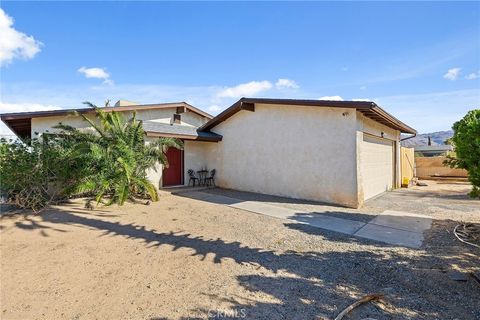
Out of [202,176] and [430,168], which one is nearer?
[202,176]

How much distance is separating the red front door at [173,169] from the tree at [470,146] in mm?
12053

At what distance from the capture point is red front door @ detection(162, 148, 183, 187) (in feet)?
46.3

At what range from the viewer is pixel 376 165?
12492 millimetres

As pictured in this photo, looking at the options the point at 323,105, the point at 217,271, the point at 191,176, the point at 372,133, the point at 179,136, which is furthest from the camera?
the point at 191,176

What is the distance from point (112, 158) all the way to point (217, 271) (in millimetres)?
6555

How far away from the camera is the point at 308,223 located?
7.55m

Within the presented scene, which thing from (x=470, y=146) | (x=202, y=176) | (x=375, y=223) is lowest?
(x=375, y=223)

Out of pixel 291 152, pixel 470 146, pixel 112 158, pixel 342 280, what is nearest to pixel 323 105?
pixel 291 152

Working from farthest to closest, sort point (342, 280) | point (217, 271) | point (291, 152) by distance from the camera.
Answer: point (291, 152) < point (217, 271) < point (342, 280)

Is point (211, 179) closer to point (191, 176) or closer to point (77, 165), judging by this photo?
point (191, 176)

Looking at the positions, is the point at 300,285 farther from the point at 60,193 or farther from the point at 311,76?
the point at 311,76

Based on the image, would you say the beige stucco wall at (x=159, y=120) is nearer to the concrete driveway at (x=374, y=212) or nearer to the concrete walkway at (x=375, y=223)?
the concrete driveway at (x=374, y=212)

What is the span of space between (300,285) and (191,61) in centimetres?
1242

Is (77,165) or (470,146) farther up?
(470,146)
